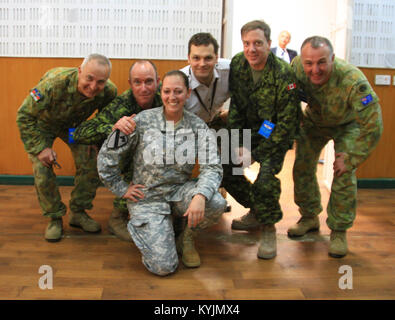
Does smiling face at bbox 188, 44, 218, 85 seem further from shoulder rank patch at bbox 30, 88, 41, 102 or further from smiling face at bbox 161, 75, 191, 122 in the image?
shoulder rank patch at bbox 30, 88, 41, 102

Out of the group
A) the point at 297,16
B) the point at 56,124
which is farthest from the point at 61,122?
the point at 297,16

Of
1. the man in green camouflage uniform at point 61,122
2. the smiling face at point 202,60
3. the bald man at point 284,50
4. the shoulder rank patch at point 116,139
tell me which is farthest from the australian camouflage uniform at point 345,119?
the bald man at point 284,50

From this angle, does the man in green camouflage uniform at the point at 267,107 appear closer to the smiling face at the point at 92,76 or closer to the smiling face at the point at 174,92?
the smiling face at the point at 174,92

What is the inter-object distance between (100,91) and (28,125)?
492 mm

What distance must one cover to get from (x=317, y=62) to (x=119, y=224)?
1583mm

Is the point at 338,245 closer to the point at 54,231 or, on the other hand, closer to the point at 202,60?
the point at 202,60

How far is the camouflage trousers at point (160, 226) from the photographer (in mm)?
2057

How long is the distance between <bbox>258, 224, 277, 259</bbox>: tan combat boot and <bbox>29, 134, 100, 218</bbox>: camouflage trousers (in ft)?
3.84

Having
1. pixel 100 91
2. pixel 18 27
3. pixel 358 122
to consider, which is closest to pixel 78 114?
pixel 100 91

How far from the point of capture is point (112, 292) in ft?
6.17

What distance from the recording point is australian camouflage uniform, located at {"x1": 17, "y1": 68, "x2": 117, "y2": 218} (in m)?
2.43

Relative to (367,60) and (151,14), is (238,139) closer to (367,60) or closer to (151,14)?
(151,14)

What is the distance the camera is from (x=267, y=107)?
2.37 metres

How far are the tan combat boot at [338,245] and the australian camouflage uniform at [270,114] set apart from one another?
366 millimetres
